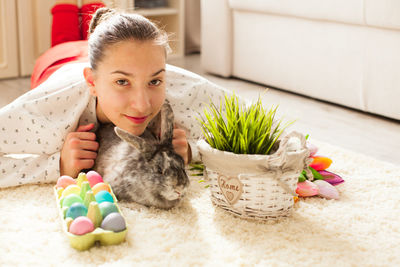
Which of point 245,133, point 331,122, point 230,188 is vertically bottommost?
point 331,122

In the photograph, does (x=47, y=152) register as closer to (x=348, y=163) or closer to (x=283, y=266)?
(x=283, y=266)

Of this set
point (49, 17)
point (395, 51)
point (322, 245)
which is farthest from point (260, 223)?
point (49, 17)

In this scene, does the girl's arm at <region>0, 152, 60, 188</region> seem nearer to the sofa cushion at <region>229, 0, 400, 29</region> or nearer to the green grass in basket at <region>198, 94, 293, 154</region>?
the green grass in basket at <region>198, 94, 293, 154</region>

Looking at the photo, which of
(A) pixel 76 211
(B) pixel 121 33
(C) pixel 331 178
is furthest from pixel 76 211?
(C) pixel 331 178

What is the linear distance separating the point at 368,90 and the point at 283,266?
1179 millimetres

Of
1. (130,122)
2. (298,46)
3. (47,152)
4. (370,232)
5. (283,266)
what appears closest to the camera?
(283,266)

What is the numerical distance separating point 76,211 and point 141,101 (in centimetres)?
28

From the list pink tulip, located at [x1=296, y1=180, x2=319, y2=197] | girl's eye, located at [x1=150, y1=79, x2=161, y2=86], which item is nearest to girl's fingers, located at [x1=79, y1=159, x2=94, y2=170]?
girl's eye, located at [x1=150, y1=79, x2=161, y2=86]

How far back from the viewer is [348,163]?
1.41 meters

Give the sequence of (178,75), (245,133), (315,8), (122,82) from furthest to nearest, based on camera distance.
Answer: (315,8), (178,75), (122,82), (245,133)

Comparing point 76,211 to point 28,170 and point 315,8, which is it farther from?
point 315,8

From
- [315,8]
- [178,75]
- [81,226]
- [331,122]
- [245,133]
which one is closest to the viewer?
[81,226]

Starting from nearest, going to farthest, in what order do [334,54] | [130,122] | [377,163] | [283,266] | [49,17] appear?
[283,266], [130,122], [377,163], [334,54], [49,17]

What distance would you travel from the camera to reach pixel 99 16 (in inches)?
52.9
